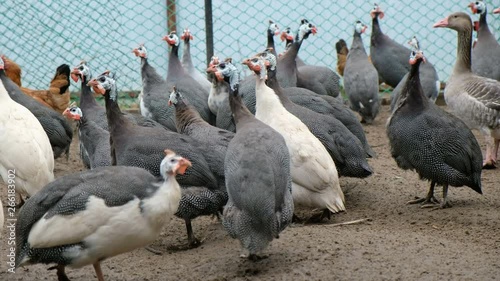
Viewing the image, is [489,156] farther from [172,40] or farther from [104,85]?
[104,85]

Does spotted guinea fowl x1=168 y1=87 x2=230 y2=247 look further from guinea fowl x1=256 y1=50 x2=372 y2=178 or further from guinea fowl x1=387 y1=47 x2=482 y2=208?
guinea fowl x1=387 y1=47 x2=482 y2=208

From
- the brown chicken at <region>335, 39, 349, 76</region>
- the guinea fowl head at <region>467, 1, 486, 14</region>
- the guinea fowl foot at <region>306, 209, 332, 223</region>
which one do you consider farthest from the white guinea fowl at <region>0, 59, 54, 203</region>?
the guinea fowl head at <region>467, 1, 486, 14</region>

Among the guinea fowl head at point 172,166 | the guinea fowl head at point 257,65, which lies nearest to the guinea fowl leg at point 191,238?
the guinea fowl head at point 172,166

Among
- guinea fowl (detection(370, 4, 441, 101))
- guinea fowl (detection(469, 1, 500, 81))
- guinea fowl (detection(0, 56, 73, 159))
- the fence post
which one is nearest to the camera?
guinea fowl (detection(0, 56, 73, 159))

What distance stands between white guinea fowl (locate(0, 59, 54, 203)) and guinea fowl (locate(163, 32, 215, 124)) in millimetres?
1947

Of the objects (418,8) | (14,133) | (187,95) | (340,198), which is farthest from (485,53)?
(14,133)

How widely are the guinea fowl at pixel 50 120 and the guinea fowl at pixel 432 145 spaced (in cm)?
272

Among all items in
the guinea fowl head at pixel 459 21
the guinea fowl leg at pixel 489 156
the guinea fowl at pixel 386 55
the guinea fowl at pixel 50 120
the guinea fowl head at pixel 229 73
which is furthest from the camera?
the guinea fowl at pixel 386 55

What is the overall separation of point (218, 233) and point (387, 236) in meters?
1.14

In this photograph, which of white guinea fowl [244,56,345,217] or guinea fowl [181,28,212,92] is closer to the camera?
white guinea fowl [244,56,345,217]

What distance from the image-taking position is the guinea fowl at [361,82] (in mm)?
9008

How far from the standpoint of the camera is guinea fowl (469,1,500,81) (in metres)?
9.14

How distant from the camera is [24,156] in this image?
5730 mm

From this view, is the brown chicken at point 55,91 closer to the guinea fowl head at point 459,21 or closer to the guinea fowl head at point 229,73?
the guinea fowl head at point 229,73
